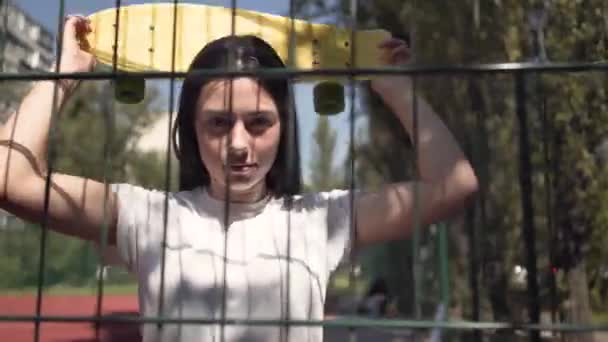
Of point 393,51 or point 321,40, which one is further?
point 321,40

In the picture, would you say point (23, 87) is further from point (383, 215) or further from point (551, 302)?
point (551, 302)

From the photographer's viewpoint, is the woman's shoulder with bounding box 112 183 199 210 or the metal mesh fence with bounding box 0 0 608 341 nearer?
the metal mesh fence with bounding box 0 0 608 341

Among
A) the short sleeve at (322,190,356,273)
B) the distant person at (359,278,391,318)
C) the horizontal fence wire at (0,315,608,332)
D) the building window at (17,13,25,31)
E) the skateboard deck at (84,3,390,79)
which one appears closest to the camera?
the horizontal fence wire at (0,315,608,332)

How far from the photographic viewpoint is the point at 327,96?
1027mm

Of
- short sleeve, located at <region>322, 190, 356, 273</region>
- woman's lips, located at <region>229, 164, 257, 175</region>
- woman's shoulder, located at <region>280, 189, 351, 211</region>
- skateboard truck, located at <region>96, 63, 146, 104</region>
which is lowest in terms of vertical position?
short sleeve, located at <region>322, 190, 356, 273</region>

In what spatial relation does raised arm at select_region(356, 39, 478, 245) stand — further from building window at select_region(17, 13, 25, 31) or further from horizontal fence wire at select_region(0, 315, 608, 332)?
building window at select_region(17, 13, 25, 31)

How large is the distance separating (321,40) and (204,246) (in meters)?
0.36

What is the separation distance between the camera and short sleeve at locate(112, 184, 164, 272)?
1.00 meters

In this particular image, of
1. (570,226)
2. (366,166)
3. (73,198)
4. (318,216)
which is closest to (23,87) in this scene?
(73,198)

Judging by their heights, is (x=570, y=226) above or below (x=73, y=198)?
above

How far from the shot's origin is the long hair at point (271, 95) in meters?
1.01

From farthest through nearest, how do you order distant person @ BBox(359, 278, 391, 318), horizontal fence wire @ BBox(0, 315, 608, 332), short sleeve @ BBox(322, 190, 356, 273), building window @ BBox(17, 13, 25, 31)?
distant person @ BBox(359, 278, 391, 318) < building window @ BBox(17, 13, 25, 31) < short sleeve @ BBox(322, 190, 356, 273) < horizontal fence wire @ BBox(0, 315, 608, 332)

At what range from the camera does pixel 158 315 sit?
917mm

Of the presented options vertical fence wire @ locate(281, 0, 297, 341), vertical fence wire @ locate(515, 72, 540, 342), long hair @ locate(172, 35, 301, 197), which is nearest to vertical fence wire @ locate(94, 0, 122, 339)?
long hair @ locate(172, 35, 301, 197)
